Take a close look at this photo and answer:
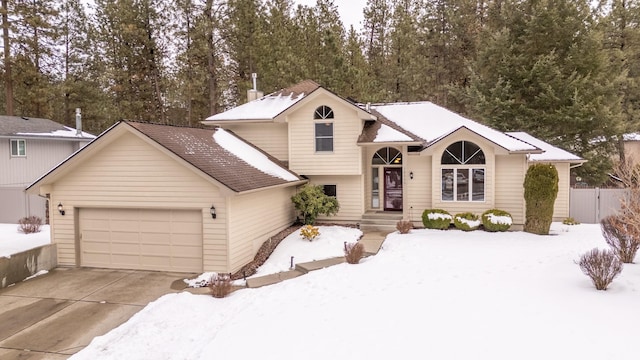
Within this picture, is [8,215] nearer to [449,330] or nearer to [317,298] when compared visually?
[317,298]

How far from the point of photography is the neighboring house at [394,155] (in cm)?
1551

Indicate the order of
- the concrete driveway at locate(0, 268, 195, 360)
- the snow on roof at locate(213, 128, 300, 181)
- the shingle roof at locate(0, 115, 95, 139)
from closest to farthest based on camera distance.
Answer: the concrete driveway at locate(0, 268, 195, 360)
the snow on roof at locate(213, 128, 300, 181)
the shingle roof at locate(0, 115, 95, 139)

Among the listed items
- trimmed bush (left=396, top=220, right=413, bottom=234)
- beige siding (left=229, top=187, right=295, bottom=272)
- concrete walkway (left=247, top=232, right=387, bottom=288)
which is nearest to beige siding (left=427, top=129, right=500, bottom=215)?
trimmed bush (left=396, top=220, right=413, bottom=234)

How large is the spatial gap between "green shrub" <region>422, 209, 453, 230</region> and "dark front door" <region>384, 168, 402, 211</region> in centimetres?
200

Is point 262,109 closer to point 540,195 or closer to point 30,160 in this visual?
point 540,195

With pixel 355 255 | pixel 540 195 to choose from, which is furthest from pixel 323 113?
pixel 540 195

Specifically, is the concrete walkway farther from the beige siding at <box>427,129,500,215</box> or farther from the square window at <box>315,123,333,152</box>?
the square window at <box>315,123,333,152</box>

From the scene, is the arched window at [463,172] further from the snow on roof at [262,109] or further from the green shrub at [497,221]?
A: the snow on roof at [262,109]

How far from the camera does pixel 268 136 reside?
58.0ft

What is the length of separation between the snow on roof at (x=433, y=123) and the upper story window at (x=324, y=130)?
275 centimetres

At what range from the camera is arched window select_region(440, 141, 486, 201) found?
15492 millimetres

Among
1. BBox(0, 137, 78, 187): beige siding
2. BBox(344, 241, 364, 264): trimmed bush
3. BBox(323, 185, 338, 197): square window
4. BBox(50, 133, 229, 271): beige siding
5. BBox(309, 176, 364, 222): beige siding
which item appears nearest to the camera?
BBox(344, 241, 364, 264): trimmed bush

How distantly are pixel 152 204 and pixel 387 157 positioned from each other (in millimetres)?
9774

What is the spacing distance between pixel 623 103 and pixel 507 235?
22.1 metres
